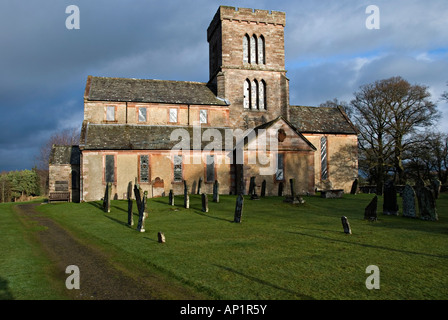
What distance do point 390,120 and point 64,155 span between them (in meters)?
36.6

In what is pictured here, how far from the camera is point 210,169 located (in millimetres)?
30031

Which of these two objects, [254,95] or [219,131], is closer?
[219,131]

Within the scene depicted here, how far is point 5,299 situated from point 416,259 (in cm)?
987

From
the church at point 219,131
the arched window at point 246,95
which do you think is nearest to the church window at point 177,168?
the church at point 219,131

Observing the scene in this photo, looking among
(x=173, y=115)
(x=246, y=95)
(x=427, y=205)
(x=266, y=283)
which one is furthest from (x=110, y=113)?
(x=266, y=283)

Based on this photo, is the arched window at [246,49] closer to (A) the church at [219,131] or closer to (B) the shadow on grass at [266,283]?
(A) the church at [219,131]

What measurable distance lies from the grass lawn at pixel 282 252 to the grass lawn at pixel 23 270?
190 mm

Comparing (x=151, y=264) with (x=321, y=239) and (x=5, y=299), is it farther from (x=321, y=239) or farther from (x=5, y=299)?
(x=321, y=239)

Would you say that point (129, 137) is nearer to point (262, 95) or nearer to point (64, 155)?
point (64, 155)

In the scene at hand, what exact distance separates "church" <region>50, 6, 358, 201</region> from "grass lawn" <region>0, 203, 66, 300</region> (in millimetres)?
13788

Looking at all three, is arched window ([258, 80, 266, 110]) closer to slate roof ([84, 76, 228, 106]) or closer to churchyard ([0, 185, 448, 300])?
slate roof ([84, 76, 228, 106])

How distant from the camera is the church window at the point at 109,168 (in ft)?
91.7

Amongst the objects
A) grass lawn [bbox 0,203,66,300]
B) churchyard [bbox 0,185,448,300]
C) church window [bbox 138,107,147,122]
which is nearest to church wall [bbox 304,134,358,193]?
church window [bbox 138,107,147,122]
